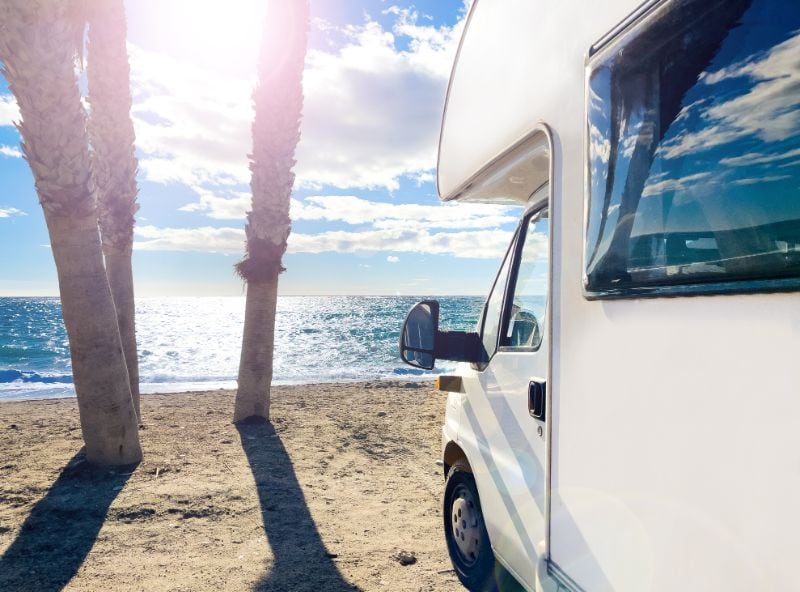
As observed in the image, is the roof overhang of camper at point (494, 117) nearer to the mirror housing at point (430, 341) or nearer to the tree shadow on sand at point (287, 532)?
the mirror housing at point (430, 341)

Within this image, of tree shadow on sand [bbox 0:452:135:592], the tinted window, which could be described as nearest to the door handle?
the tinted window

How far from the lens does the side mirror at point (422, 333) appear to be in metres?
3.14

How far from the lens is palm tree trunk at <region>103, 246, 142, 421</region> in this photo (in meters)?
7.89

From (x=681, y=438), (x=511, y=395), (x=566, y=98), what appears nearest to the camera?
(x=681, y=438)

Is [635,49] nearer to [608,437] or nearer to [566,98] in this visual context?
[566,98]

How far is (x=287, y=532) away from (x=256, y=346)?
3941mm

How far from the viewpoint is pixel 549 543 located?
→ 212 cm

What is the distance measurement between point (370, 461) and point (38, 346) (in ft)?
95.6

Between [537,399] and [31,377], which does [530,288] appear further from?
[31,377]

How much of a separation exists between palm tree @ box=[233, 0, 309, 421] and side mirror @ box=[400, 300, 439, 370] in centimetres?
553

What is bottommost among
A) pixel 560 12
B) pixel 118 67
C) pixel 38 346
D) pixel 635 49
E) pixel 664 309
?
pixel 38 346

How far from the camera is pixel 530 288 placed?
9.61ft

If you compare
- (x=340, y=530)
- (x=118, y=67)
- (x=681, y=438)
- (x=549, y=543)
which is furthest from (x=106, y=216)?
(x=681, y=438)

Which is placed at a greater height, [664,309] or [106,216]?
[106,216]
